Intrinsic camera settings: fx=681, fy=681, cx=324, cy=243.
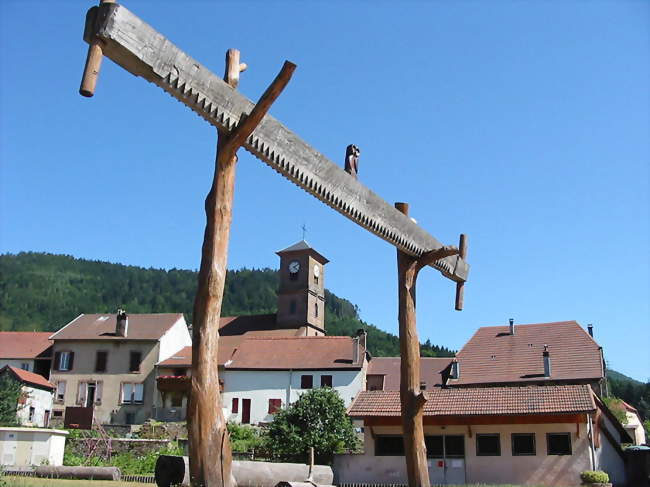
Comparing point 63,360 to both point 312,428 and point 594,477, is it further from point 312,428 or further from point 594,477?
point 594,477

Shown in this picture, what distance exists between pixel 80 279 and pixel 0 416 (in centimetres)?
14298

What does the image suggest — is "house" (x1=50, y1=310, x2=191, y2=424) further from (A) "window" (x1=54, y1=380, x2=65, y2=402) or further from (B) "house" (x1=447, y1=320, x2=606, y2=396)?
(B) "house" (x1=447, y1=320, x2=606, y2=396)

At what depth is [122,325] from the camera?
48.0m

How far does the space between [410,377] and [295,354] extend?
35.0 m

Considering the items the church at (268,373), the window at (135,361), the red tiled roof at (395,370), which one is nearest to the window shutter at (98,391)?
the window at (135,361)

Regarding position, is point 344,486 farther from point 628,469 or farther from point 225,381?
point 225,381

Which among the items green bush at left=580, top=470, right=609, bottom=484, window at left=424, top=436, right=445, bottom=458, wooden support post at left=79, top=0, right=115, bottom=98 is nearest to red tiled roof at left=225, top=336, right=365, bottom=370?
window at left=424, top=436, right=445, bottom=458

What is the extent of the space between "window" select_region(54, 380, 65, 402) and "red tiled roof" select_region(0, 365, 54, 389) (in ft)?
1.70

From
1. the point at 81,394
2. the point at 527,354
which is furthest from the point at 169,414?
the point at 527,354

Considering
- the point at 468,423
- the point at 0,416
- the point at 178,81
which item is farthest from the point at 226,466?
the point at 0,416

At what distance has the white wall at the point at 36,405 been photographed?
141 ft

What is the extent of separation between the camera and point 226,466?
704 centimetres

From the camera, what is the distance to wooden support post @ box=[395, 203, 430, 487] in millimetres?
10938

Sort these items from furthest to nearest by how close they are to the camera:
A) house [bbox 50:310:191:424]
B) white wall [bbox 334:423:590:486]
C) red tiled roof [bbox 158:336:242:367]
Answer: house [bbox 50:310:191:424] → red tiled roof [bbox 158:336:242:367] → white wall [bbox 334:423:590:486]
